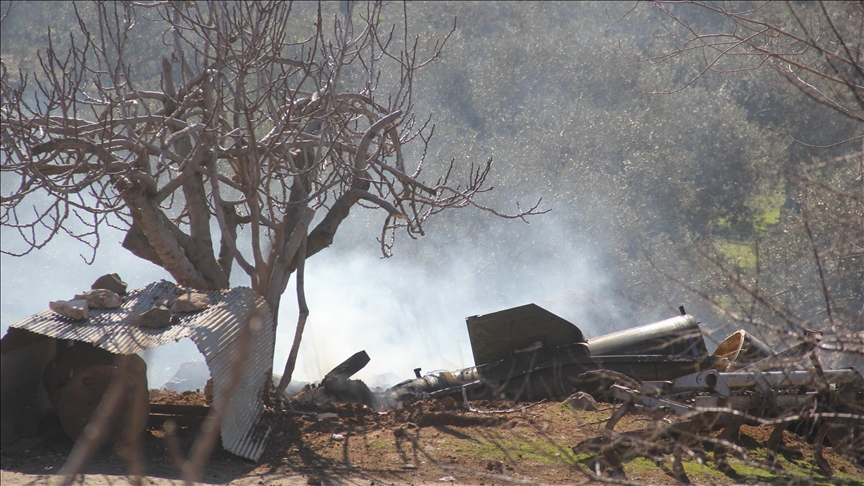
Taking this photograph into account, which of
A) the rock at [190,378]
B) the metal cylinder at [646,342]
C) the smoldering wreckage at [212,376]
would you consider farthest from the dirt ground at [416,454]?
the rock at [190,378]

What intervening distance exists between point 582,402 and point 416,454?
207 centimetres

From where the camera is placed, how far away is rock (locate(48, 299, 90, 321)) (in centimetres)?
531

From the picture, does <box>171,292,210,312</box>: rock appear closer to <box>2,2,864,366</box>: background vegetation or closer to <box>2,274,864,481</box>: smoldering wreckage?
<box>2,274,864,481</box>: smoldering wreckage

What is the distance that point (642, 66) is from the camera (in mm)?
25141

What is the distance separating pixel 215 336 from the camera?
17.3ft

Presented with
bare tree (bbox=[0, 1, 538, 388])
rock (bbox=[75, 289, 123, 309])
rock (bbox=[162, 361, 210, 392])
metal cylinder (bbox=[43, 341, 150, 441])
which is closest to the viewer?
metal cylinder (bbox=[43, 341, 150, 441])

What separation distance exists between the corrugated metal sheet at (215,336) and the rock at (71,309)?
4 centimetres

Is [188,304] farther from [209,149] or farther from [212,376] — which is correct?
[209,149]

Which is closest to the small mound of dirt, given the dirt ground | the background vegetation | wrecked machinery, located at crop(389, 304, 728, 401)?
the dirt ground

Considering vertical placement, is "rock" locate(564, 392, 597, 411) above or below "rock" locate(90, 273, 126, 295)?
below

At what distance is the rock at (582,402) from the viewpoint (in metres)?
6.83

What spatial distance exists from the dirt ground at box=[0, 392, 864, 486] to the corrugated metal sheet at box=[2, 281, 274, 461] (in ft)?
0.84

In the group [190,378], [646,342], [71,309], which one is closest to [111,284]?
[71,309]

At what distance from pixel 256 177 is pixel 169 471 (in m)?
2.54
